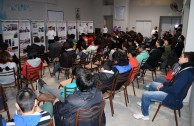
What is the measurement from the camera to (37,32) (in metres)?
7.96

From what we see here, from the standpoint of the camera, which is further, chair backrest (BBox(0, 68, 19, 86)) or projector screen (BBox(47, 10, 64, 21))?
projector screen (BBox(47, 10, 64, 21))

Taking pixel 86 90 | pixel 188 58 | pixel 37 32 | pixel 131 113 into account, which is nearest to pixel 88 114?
pixel 86 90

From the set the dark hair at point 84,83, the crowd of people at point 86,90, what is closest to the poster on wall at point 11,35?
the crowd of people at point 86,90

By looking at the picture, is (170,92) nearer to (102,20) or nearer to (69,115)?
(69,115)

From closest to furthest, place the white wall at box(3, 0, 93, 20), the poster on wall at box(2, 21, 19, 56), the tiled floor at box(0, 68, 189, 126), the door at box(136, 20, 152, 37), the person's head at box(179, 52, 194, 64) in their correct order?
A: 1. the person's head at box(179, 52, 194, 64)
2. the tiled floor at box(0, 68, 189, 126)
3. the poster on wall at box(2, 21, 19, 56)
4. the white wall at box(3, 0, 93, 20)
5. the door at box(136, 20, 152, 37)

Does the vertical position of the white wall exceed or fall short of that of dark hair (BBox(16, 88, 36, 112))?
it exceeds it

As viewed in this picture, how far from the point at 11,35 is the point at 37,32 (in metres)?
1.58

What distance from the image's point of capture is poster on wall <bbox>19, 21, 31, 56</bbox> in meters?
7.04

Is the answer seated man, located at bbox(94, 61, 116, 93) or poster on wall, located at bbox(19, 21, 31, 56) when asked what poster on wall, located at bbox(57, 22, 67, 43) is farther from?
seated man, located at bbox(94, 61, 116, 93)

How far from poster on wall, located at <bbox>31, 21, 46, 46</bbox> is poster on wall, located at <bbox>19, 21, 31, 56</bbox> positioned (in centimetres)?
29

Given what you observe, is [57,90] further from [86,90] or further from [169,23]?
[169,23]

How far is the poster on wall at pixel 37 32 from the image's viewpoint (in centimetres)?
773

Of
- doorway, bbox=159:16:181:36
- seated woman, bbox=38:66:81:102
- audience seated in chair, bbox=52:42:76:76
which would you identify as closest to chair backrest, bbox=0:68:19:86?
seated woman, bbox=38:66:81:102

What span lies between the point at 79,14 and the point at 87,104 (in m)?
11.8
